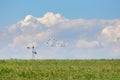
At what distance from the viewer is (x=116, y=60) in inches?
1785

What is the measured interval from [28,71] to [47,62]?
10.2 metres

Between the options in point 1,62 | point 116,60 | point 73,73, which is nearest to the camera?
point 73,73

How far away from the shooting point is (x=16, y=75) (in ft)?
103

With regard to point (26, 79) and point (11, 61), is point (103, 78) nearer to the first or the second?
point (26, 79)

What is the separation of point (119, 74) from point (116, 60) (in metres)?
12.4

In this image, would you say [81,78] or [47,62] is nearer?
[81,78]

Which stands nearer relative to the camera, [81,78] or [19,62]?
[81,78]

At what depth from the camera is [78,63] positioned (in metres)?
42.8

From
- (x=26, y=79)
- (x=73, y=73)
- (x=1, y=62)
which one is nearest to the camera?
(x=26, y=79)

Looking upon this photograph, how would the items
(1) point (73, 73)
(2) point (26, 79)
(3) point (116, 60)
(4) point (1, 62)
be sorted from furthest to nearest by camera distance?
(3) point (116, 60)
(4) point (1, 62)
(1) point (73, 73)
(2) point (26, 79)

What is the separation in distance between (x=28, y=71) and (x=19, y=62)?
9.41m

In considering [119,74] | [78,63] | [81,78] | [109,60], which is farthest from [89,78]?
[109,60]

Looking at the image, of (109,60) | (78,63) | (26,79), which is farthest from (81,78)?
(109,60)

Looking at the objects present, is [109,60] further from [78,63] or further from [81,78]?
[81,78]
